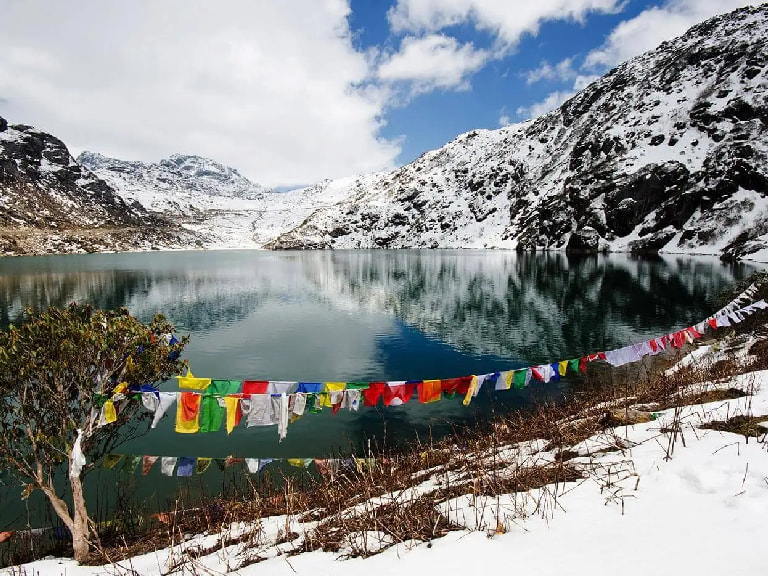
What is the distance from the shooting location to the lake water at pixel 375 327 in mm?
21078

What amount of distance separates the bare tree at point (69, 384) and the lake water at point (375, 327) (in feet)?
13.0

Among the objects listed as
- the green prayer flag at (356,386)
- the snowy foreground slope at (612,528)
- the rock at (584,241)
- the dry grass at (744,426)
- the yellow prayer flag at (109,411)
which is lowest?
the green prayer flag at (356,386)

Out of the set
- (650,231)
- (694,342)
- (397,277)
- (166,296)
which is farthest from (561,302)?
(650,231)

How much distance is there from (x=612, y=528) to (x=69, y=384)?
47.7 feet

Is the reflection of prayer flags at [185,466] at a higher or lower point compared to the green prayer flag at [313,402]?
lower

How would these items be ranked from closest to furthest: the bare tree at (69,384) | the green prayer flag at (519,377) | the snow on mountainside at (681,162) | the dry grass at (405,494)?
the dry grass at (405,494), the bare tree at (69,384), the green prayer flag at (519,377), the snow on mountainside at (681,162)

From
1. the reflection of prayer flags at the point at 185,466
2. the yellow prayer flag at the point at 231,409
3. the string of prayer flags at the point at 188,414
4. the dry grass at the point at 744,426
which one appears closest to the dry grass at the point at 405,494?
the dry grass at the point at 744,426

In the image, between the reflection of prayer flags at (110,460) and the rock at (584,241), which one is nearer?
the reflection of prayer flags at (110,460)

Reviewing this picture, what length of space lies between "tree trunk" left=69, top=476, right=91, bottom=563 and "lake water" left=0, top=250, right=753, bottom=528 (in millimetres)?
4262

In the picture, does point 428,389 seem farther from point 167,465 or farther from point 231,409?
point 167,465

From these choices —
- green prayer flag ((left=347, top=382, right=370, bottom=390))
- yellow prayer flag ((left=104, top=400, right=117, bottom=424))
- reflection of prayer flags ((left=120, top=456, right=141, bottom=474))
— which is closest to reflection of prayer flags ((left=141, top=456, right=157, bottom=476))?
reflection of prayer flags ((left=120, top=456, right=141, bottom=474))

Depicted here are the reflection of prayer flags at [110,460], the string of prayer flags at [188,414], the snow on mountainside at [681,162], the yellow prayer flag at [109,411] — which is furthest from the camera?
the snow on mountainside at [681,162]

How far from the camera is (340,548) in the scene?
7797 millimetres

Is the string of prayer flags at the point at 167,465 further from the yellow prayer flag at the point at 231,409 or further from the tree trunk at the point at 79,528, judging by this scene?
the tree trunk at the point at 79,528
